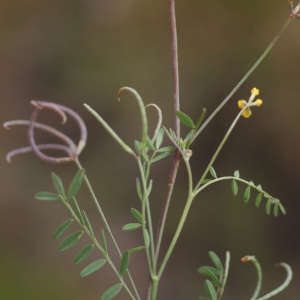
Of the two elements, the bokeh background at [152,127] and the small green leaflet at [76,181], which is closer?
the small green leaflet at [76,181]

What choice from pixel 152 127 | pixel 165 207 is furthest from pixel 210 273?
pixel 152 127

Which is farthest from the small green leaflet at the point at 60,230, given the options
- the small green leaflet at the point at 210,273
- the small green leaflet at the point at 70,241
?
the small green leaflet at the point at 210,273

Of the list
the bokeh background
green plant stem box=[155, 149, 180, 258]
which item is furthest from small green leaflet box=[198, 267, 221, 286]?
the bokeh background

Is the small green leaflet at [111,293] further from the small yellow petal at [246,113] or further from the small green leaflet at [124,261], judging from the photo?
the small yellow petal at [246,113]

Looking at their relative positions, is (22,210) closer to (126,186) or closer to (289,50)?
Result: (126,186)

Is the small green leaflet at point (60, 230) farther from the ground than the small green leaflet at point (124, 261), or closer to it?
farther from the ground

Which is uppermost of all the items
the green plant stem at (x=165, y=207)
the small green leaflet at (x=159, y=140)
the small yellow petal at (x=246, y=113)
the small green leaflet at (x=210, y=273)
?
the small yellow petal at (x=246, y=113)

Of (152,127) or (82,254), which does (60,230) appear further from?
(152,127)

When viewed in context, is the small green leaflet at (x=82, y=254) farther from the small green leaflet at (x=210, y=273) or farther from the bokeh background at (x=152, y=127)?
the bokeh background at (x=152, y=127)

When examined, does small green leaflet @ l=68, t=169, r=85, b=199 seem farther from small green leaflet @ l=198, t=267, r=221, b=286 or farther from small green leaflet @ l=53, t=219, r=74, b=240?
small green leaflet @ l=198, t=267, r=221, b=286
